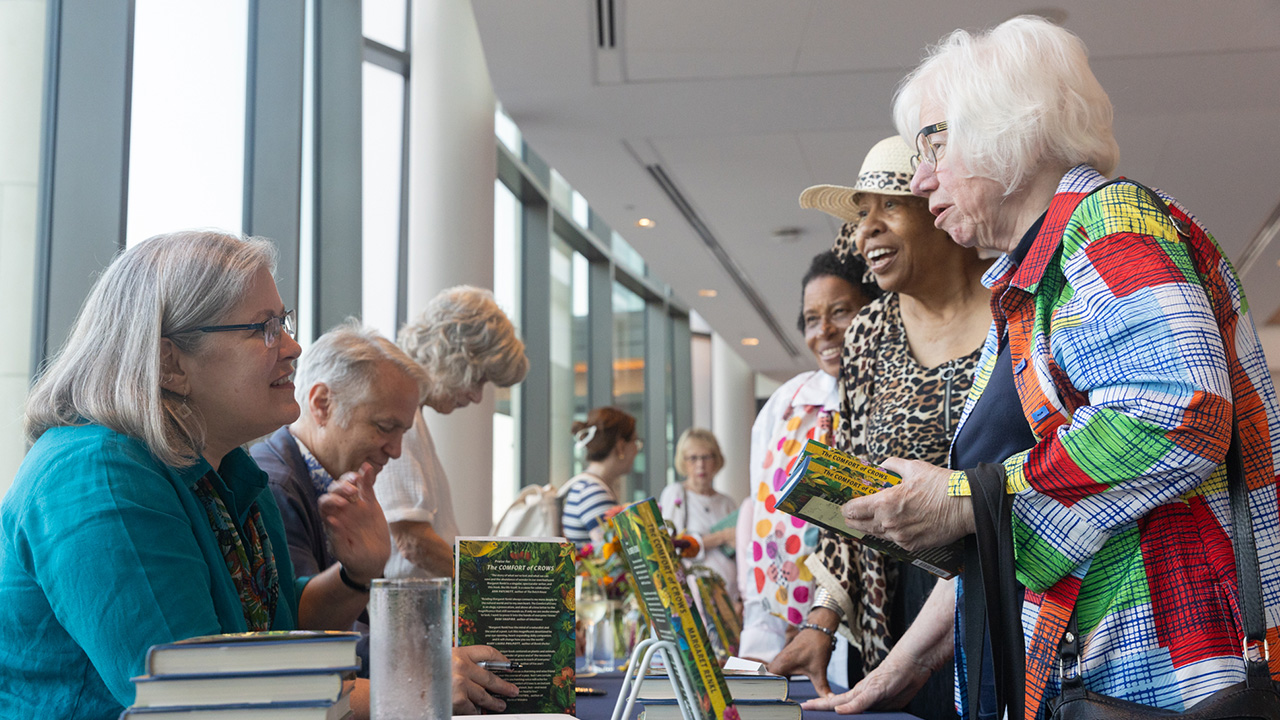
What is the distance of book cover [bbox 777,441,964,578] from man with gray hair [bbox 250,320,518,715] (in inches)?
51.9

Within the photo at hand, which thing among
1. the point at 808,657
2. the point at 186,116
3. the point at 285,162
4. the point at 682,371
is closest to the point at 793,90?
the point at 285,162

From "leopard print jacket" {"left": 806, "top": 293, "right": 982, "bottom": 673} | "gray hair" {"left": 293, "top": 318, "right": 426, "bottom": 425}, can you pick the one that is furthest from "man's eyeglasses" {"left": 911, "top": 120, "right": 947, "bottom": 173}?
"gray hair" {"left": 293, "top": 318, "right": 426, "bottom": 425}

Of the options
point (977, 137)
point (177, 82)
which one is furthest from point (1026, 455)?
point (177, 82)

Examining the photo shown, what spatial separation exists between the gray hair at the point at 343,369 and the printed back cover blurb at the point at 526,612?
116 centimetres

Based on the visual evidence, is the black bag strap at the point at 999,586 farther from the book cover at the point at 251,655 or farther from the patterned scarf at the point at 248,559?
the patterned scarf at the point at 248,559

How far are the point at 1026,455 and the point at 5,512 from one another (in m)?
1.23

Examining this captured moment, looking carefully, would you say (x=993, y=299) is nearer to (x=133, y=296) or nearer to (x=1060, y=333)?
(x=1060, y=333)

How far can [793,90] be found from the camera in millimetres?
4988

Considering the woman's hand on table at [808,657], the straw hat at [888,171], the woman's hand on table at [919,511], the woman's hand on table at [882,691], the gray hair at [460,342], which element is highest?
the straw hat at [888,171]

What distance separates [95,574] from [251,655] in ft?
1.19

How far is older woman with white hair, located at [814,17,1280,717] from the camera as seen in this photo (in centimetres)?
114

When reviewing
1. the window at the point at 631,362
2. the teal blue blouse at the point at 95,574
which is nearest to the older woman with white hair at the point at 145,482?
the teal blue blouse at the point at 95,574

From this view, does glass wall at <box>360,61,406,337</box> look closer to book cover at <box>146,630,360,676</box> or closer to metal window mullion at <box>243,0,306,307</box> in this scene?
metal window mullion at <box>243,0,306,307</box>

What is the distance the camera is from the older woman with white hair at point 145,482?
1104 mm
